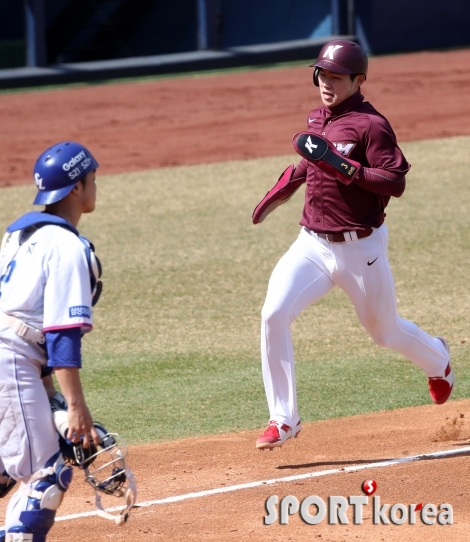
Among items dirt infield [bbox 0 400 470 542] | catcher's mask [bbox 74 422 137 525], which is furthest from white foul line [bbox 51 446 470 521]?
catcher's mask [bbox 74 422 137 525]

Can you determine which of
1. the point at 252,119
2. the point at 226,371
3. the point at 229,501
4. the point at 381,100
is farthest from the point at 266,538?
the point at 381,100

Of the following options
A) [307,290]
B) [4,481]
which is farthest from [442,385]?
[4,481]

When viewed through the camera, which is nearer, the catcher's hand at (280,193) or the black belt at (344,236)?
the black belt at (344,236)

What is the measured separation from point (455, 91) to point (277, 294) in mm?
14433

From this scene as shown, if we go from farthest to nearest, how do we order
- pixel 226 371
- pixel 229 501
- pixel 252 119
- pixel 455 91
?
1. pixel 455 91
2. pixel 252 119
3. pixel 226 371
4. pixel 229 501

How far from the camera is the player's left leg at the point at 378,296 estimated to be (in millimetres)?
5078

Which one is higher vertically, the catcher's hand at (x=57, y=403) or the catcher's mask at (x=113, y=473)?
the catcher's hand at (x=57, y=403)

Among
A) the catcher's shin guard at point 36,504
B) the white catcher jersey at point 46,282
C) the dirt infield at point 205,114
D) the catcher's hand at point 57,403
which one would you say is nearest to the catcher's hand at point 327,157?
the white catcher jersey at point 46,282

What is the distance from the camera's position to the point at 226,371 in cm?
696

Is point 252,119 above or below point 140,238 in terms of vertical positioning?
below

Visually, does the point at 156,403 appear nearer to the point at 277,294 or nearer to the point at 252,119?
the point at 277,294

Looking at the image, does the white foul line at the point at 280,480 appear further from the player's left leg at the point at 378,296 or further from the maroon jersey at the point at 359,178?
the maroon jersey at the point at 359,178

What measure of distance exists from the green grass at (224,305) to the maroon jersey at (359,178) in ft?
4.78
